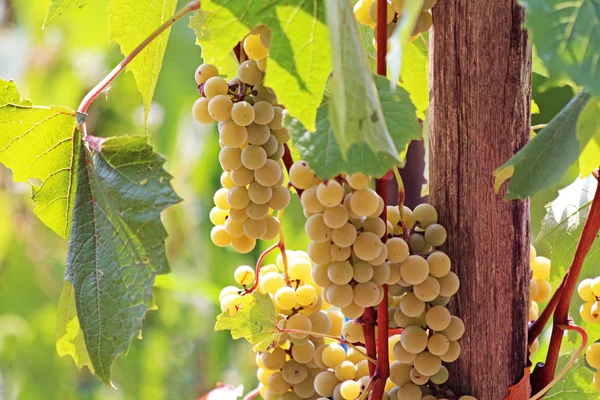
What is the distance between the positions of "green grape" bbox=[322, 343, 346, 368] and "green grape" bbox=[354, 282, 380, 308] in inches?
3.1

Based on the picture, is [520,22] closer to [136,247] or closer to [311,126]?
[311,126]

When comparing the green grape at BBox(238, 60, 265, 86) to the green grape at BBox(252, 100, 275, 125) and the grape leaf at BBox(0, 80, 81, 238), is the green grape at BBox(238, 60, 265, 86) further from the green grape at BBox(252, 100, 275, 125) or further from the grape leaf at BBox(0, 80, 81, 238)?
the grape leaf at BBox(0, 80, 81, 238)

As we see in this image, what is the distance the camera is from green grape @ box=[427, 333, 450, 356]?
0.40m

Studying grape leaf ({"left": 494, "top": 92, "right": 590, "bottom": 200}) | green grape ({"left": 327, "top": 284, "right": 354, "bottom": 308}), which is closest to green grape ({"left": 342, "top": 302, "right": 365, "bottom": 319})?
green grape ({"left": 327, "top": 284, "right": 354, "bottom": 308})

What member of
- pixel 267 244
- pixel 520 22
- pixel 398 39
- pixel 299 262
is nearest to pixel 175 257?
pixel 267 244

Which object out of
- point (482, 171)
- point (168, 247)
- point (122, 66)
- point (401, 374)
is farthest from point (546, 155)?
point (168, 247)

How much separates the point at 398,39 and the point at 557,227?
13.4 inches

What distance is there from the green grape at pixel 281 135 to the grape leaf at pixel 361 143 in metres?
0.07

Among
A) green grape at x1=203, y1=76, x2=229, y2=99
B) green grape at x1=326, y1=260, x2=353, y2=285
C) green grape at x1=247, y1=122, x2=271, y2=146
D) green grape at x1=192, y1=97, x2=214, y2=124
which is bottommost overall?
green grape at x1=326, y1=260, x2=353, y2=285

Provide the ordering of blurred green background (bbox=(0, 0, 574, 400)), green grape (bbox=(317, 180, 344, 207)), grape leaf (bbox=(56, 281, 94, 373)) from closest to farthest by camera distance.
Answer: green grape (bbox=(317, 180, 344, 207)) → grape leaf (bbox=(56, 281, 94, 373)) → blurred green background (bbox=(0, 0, 574, 400))

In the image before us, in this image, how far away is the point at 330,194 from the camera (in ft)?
1.21

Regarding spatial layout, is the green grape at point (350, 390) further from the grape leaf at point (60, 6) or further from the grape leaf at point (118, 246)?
the grape leaf at point (60, 6)

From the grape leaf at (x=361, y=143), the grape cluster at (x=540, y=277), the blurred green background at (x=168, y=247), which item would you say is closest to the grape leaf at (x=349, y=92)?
the grape leaf at (x=361, y=143)

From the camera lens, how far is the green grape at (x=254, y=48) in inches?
16.1
